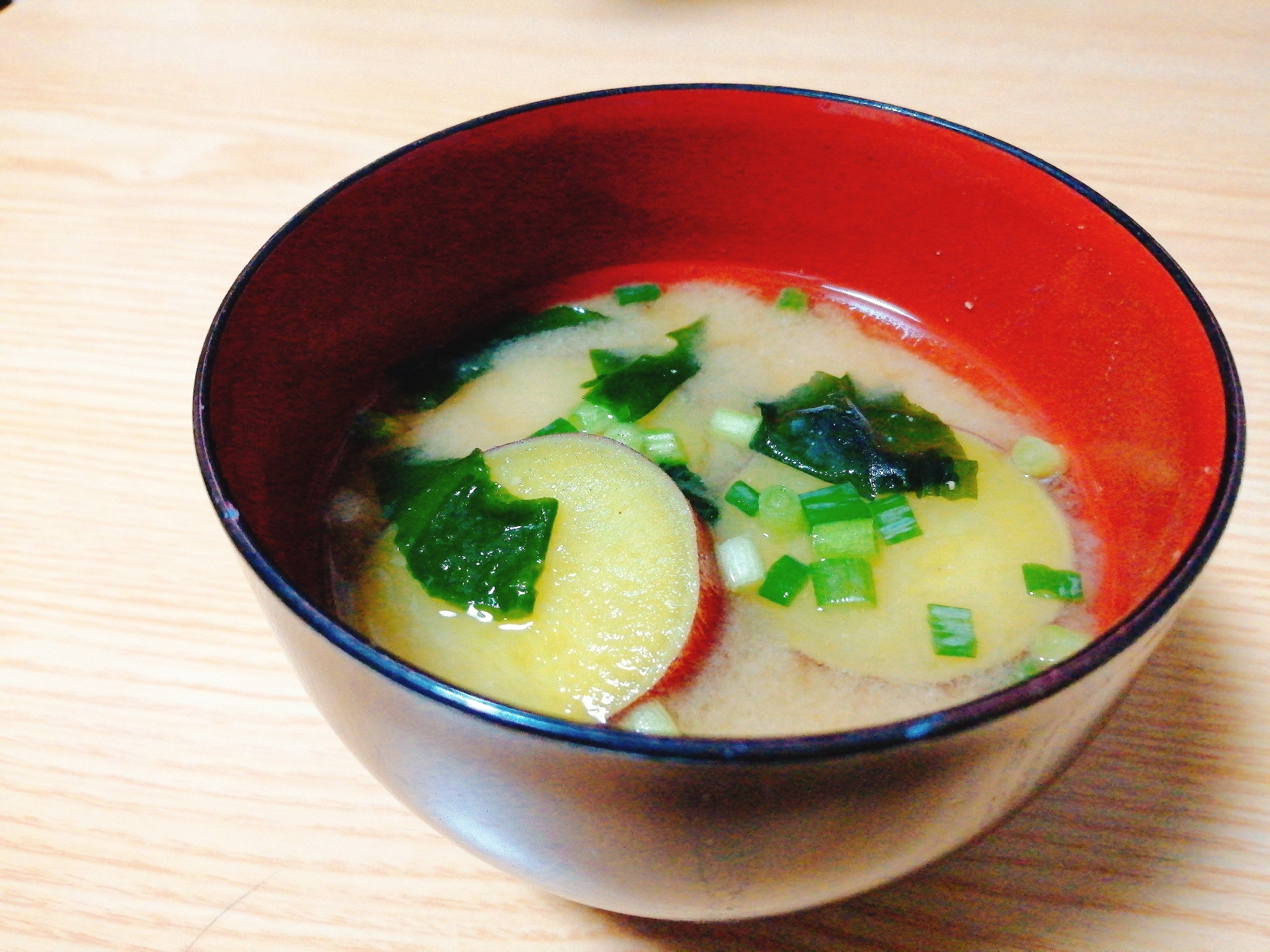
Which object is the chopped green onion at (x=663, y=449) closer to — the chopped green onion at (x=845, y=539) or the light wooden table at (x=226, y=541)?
the chopped green onion at (x=845, y=539)

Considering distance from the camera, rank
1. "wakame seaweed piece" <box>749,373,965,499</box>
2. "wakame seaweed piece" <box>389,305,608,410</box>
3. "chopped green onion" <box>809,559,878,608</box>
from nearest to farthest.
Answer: "chopped green onion" <box>809,559,878,608</box>, "wakame seaweed piece" <box>749,373,965,499</box>, "wakame seaweed piece" <box>389,305,608,410</box>

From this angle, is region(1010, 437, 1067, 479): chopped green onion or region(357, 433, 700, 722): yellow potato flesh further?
region(1010, 437, 1067, 479): chopped green onion

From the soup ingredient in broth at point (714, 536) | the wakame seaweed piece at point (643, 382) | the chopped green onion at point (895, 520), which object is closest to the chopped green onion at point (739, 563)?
the soup ingredient in broth at point (714, 536)

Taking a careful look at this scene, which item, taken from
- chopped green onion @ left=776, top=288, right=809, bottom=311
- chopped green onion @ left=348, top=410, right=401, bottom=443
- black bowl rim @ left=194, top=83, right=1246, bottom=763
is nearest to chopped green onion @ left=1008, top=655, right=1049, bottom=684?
black bowl rim @ left=194, top=83, right=1246, bottom=763

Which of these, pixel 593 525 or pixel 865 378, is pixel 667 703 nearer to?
pixel 593 525

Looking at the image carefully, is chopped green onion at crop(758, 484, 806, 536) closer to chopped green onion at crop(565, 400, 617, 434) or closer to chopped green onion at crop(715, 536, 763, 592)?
chopped green onion at crop(715, 536, 763, 592)

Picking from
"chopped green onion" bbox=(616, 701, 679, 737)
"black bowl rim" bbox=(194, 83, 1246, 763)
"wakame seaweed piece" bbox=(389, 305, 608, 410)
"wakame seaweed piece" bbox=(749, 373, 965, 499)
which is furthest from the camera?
"wakame seaweed piece" bbox=(389, 305, 608, 410)

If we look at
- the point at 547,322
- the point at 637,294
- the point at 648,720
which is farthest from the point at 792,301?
the point at 648,720

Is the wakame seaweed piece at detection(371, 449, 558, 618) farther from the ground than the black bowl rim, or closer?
closer
